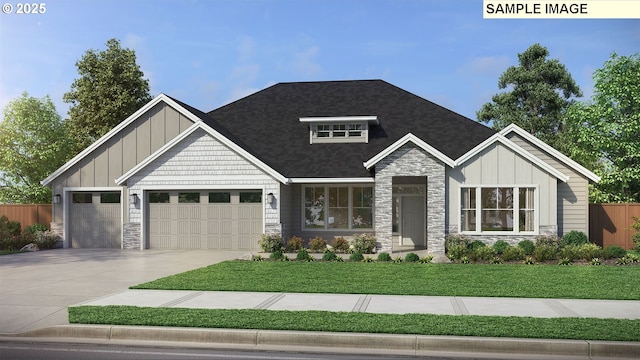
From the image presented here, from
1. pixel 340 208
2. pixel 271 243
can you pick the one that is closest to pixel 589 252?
pixel 340 208

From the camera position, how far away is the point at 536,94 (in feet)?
136

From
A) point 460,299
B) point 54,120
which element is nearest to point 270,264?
point 460,299

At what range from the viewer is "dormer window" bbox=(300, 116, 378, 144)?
27.8 m

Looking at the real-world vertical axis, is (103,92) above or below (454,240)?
above

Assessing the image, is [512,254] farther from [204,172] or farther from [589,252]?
[204,172]

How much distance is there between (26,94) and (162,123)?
15644mm

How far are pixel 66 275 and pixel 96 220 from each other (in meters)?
10.3

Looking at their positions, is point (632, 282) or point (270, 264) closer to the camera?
point (632, 282)

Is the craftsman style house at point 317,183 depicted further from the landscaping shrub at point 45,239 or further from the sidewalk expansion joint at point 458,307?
the sidewalk expansion joint at point 458,307

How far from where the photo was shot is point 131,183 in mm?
25328

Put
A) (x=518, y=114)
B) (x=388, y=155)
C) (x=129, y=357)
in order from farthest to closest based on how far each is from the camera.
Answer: (x=518, y=114) < (x=388, y=155) < (x=129, y=357)

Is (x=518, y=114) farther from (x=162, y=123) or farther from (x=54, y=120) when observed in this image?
(x=54, y=120)

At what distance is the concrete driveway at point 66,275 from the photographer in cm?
1113

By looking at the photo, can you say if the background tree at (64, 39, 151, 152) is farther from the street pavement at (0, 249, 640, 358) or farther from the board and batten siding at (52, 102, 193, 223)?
the street pavement at (0, 249, 640, 358)
